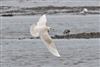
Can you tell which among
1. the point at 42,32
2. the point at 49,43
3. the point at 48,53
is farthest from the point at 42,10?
the point at 49,43

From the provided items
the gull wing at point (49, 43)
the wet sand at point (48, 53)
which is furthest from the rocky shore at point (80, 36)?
the gull wing at point (49, 43)

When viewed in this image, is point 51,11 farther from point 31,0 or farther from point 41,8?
point 31,0

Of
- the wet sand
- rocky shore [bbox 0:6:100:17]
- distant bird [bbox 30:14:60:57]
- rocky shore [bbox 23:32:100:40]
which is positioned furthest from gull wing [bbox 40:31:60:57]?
rocky shore [bbox 0:6:100:17]

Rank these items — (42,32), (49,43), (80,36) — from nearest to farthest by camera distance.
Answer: (49,43) < (42,32) < (80,36)

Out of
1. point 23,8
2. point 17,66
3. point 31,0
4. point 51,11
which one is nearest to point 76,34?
point 17,66

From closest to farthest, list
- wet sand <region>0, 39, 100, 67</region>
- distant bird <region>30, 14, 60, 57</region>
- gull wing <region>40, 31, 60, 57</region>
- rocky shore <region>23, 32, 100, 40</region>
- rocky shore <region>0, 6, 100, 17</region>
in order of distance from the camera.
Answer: gull wing <region>40, 31, 60, 57</region>
distant bird <region>30, 14, 60, 57</region>
wet sand <region>0, 39, 100, 67</region>
rocky shore <region>23, 32, 100, 40</region>
rocky shore <region>0, 6, 100, 17</region>

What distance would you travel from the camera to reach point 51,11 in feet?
134

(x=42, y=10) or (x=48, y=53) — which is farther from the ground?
(x=48, y=53)

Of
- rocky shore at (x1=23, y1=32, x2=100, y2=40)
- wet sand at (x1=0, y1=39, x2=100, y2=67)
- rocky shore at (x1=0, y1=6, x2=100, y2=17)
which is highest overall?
wet sand at (x1=0, y1=39, x2=100, y2=67)

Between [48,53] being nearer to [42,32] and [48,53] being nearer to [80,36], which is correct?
[80,36]

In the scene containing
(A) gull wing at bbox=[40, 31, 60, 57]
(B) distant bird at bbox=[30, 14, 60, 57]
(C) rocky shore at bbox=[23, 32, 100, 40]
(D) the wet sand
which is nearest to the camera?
(A) gull wing at bbox=[40, 31, 60, 57]

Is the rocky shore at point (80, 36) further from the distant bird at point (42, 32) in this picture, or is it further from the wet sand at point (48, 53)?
the distant bird at point (42, 32)

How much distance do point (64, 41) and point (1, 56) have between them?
4.29 meters

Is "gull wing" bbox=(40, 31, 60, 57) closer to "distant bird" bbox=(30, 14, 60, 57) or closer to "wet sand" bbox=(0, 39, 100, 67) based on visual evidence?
"distant bird" bbox=(30, 14, 60, 57)
